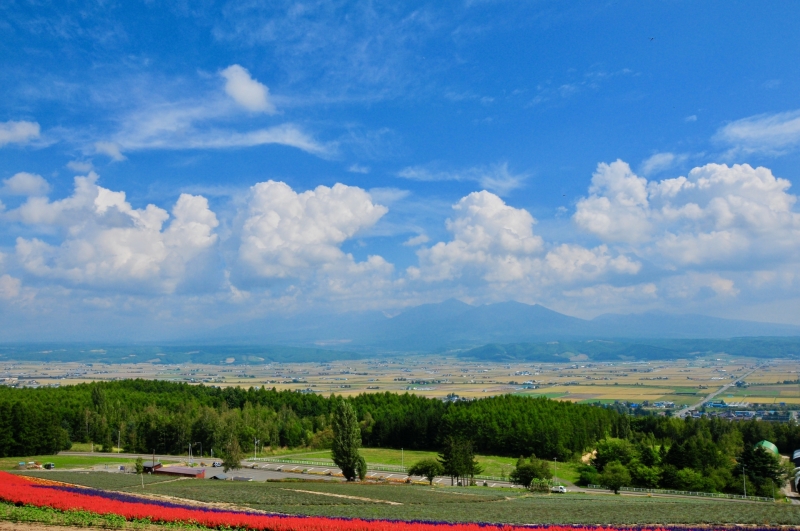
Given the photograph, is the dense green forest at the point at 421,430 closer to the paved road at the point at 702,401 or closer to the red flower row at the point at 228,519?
the paved road at the point at 702,401

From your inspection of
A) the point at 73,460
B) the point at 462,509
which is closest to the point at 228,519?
the point at 462,509

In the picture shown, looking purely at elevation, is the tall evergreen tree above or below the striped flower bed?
below

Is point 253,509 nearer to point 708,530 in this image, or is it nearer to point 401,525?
point 401,525

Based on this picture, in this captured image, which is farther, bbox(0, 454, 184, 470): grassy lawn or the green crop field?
bbox(0, 454, 184, 470): grassy lawn

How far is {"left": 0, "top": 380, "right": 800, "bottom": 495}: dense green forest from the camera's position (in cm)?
6744

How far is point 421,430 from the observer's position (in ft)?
295

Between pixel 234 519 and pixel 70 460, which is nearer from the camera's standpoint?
pixel 234 519

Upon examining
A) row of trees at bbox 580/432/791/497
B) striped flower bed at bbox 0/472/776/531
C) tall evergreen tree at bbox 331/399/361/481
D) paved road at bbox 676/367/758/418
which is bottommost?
paved road at bbox 676/367/758/418

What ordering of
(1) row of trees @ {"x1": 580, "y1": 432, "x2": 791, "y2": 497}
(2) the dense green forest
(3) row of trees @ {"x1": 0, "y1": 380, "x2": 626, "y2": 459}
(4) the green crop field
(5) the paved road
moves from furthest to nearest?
(5) the paved road < (3) row of trees @ {"x1": 0, "y1": 380, "x2": 626, "y2": 459} < (2) the dense green forest < (1) row of trees @ {"x1": 580, "y1": 432, "x2": 791, "y2": 497} < (4) the green crop field

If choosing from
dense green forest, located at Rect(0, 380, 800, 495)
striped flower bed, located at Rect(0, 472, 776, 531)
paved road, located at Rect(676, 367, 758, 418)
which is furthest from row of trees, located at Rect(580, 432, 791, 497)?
paved road, located at Rect(676, 367, 758, 418)

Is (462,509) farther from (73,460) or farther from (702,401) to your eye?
(702,401)

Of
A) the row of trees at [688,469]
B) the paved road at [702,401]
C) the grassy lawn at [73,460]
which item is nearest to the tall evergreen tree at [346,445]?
the row of trees at [688,469]

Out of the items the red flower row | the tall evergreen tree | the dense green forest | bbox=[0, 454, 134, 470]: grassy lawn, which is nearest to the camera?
the red flower row

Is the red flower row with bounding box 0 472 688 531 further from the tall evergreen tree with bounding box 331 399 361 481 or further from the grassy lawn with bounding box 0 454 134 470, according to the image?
the grassy lawn with bounding box 0 454 134 470
